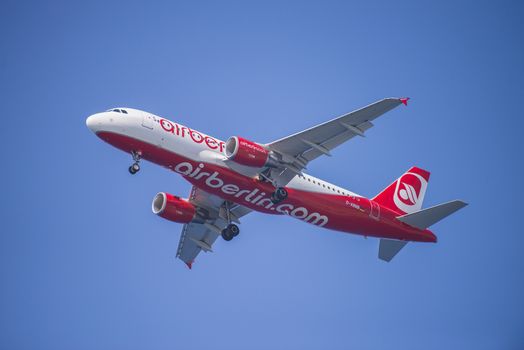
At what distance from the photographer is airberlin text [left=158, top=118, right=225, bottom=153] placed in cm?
4222

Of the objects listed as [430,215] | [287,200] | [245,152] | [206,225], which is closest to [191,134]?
[245,152]

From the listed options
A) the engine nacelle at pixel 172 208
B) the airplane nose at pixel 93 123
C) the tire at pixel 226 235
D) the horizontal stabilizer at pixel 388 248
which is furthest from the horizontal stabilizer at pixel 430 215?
the airplane nose at pixel 93 123

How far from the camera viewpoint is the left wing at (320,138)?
40.6 m

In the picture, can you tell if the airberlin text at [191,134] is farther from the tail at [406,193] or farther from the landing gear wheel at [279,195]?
the tail at [406,193]

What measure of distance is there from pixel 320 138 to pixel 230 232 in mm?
9920

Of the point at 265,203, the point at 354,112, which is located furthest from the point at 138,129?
the point at 354,112

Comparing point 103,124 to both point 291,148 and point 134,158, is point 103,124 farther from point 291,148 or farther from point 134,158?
point 291,148

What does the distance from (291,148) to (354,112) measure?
15.6 ft

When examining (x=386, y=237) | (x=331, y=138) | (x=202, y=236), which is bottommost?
(x=202, y=236)

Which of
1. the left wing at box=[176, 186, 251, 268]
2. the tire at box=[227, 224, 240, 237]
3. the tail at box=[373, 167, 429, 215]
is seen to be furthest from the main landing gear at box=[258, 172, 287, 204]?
the tail at box=[373, 167, 429, 215]

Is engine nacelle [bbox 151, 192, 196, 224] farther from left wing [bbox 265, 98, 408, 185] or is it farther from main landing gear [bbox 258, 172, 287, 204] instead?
left wing [bbox 265, 98, 408, 185]

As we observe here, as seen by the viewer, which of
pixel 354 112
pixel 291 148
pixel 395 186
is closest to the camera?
pixel 354 112

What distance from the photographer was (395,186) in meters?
50.0

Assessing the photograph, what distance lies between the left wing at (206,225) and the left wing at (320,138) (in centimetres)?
698
